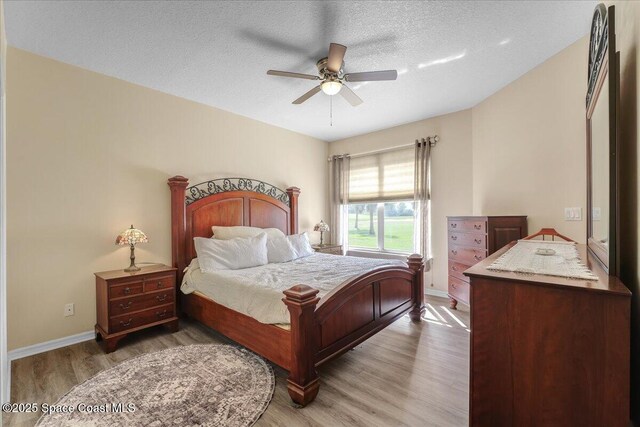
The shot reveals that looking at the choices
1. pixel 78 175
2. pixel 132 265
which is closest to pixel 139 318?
pixel 132 265

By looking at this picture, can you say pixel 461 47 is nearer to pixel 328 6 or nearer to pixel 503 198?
pixel 328 6

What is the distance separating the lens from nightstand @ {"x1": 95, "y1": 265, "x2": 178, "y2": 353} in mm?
2566

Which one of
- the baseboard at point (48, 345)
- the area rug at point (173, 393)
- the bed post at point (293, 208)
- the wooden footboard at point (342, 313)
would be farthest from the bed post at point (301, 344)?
the bed post at point (293, 208)

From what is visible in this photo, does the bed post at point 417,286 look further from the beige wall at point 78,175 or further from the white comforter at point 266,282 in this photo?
→ the beige wall at point 78,175

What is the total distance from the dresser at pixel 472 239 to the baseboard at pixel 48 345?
4152mm

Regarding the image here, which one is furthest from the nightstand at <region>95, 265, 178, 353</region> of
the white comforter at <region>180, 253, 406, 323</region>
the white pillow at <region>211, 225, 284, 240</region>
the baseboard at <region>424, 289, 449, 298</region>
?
the baseboard at <region>424, 289, 449, 298</region>

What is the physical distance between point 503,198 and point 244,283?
317 cm

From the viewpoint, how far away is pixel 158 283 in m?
2.87

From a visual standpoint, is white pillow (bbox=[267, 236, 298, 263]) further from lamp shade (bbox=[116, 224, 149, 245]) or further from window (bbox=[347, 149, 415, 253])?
window (bbox=[347, 149, 415, 253])

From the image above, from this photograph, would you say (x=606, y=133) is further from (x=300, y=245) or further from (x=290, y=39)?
(x=300, y=245)

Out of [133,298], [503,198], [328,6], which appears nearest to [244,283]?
[133,298]

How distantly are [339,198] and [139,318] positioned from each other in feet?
12.3

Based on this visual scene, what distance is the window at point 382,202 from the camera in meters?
4.62

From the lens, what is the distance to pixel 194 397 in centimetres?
190
